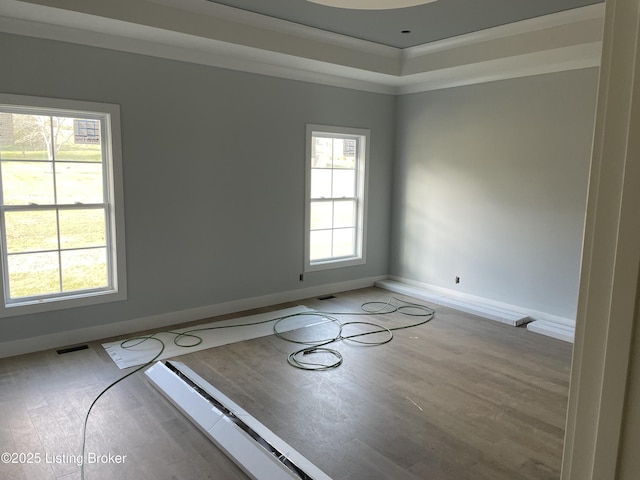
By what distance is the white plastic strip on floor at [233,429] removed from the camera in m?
2.53

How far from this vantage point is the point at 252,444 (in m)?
2.71

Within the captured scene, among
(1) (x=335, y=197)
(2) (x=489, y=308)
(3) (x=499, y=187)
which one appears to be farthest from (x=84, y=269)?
(3) (x=499, y=187)

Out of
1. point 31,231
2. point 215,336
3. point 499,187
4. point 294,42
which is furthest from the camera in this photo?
point 499,187

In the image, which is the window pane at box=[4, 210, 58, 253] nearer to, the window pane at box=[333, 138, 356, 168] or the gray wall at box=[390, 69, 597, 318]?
the window pane at box=[333, 138, 356, 168]

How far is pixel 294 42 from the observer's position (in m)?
4.70

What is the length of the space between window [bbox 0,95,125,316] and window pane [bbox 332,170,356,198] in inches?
107

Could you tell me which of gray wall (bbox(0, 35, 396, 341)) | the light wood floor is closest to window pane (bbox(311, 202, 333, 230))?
gray wall (bbox(0, 35, 396, 341))

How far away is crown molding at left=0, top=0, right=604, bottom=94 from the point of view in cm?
375

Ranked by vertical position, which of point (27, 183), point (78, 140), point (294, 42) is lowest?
point (27, 183)

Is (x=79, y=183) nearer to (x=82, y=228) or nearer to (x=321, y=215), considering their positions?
(x=82, y=228)

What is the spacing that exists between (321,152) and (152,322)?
2.82 metres

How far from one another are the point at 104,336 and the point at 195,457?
2.20 meters

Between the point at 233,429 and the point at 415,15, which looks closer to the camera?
the point at 233,429

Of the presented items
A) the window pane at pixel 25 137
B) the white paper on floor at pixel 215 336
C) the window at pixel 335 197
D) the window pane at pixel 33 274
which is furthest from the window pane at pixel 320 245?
the window pane at pixel 25 137
